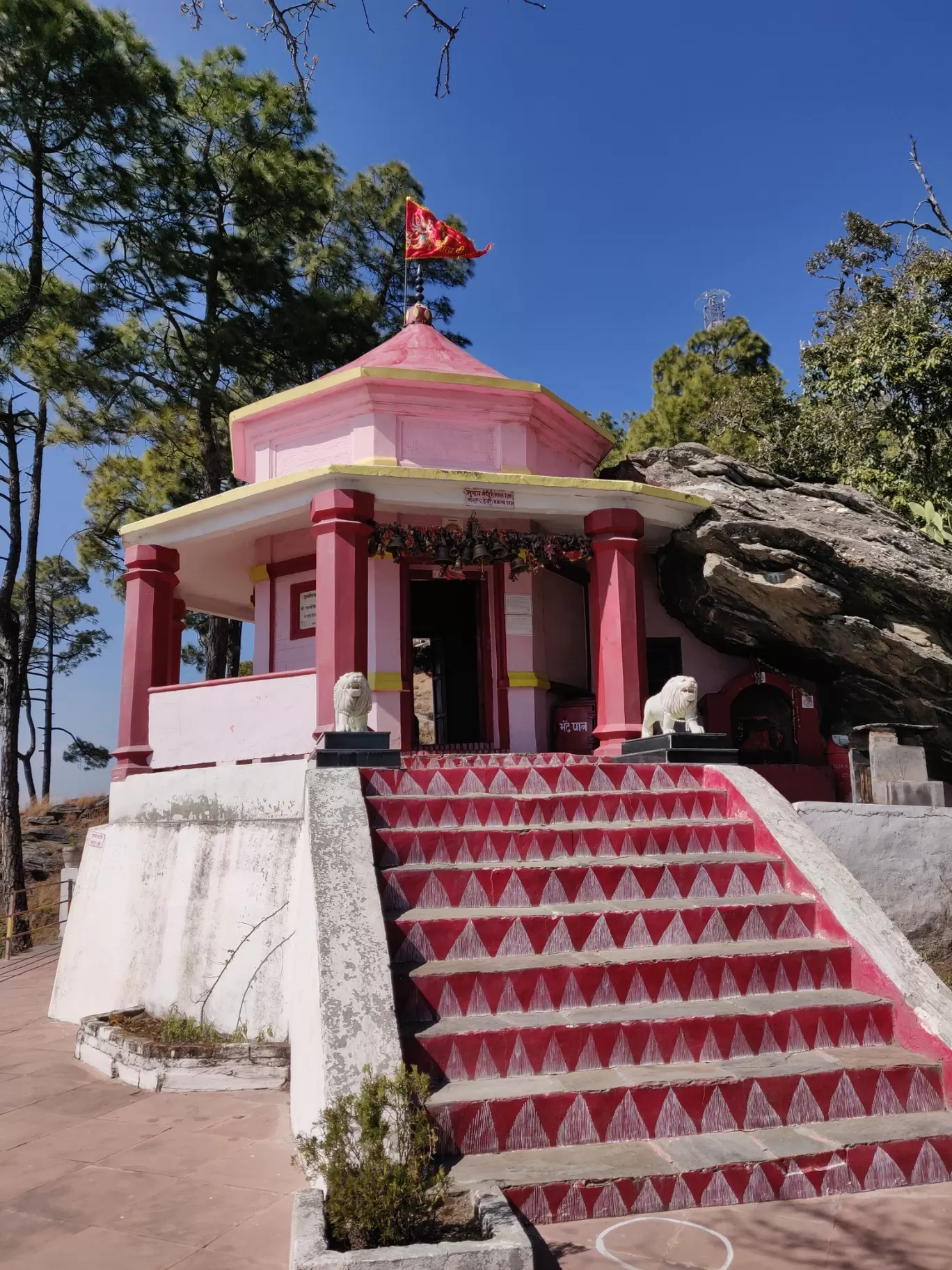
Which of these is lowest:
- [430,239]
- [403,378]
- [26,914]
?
[26,914]

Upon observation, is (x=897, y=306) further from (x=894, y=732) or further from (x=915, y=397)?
(x=894, y=732)

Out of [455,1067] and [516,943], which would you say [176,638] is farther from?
[455,1067]

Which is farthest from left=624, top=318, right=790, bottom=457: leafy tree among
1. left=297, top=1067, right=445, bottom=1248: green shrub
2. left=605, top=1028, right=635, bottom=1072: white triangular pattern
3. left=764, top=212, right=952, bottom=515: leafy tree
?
left=297, top=1067, right=445, bottom=1248: green shrub

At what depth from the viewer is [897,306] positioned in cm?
1258

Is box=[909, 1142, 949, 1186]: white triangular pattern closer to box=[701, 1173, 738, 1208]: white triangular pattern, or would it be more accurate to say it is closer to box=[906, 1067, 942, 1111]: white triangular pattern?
box=[906, 1067, 942, 1111]: white triangular pattern

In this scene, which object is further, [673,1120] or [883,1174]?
[673,1120]

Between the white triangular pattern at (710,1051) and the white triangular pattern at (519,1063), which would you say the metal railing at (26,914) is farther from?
the white triangular pattern at (710,1051)

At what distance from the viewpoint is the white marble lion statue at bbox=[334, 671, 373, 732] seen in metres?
6.78

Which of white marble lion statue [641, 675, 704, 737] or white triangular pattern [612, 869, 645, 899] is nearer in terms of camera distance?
white triangular pattern [612, 869, 645, 899]

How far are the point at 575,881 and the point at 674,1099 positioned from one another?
1.52m

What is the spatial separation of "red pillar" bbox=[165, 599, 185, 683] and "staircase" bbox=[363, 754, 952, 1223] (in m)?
5.80

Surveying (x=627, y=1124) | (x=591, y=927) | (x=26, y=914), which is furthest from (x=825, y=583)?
(x=26, y=914)

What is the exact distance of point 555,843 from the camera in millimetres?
5727

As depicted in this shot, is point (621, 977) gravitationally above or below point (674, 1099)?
above
